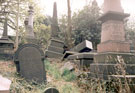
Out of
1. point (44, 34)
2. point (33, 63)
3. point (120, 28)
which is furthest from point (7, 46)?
point (120, 28)

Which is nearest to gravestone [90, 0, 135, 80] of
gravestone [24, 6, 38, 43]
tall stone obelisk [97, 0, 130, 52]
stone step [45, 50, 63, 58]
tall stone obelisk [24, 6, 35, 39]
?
tall stone obelisk [97, 0, 130, 52]

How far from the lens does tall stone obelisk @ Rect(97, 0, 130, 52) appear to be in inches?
191

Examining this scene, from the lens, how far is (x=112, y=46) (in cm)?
480

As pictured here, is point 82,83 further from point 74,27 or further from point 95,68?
point 74,27

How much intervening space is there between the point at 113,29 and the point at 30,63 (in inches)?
129

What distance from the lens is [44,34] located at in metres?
16.4

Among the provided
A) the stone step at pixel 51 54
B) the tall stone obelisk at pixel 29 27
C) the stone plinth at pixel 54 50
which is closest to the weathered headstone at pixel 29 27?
the tall stone obelisk at pixel 29 27

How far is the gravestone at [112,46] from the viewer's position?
14.8ft

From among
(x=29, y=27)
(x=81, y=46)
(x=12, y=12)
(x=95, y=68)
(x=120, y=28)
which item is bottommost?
(x=95, y=68)

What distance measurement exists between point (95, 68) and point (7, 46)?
7328 mm

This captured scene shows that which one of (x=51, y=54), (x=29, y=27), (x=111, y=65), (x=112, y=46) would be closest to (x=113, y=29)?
(x=112, y=46)

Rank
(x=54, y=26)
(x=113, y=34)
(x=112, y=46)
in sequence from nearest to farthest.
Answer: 1. (x=112, y=46)
2. (x=113, y=34)
3. (x=54, y=26)

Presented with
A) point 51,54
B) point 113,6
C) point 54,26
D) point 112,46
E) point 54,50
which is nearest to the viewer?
point 112,46

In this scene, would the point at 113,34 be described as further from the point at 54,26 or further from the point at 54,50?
the point at 54,26
